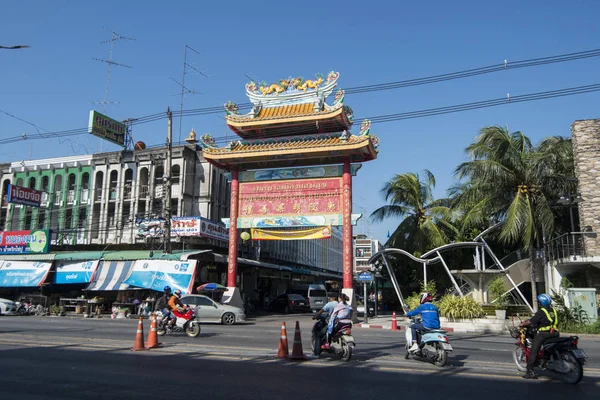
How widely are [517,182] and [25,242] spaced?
107 ft

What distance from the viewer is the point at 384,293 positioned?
42.6m

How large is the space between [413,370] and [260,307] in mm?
31193

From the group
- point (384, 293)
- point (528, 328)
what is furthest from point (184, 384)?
point (384, 293)

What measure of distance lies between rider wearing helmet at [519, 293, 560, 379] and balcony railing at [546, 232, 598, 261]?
15974 millimetres

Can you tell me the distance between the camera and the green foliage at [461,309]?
20.4 meters

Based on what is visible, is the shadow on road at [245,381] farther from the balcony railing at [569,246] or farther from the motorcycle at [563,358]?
the balcony railing at [569,246]

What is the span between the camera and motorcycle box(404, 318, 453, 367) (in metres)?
9.34

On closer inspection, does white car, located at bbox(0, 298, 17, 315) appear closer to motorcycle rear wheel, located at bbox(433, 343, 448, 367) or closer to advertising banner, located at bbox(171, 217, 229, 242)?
advertising banner, located at bbox(171, 217, 229, 242)

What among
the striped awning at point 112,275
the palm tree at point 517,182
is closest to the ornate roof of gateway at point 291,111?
the palm tree at point 517,182

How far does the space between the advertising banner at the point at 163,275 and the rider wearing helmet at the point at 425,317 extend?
1927 cm

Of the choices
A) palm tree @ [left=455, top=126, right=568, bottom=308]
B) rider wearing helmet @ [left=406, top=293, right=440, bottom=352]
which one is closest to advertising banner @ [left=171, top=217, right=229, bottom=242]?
palm tree @ [left=455, top=126, right=568, bottom=308]

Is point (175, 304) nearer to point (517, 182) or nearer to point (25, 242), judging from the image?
point (517, 182)

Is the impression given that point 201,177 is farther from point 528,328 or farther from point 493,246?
point 528,328

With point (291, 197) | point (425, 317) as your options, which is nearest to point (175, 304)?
point (425, 317)
